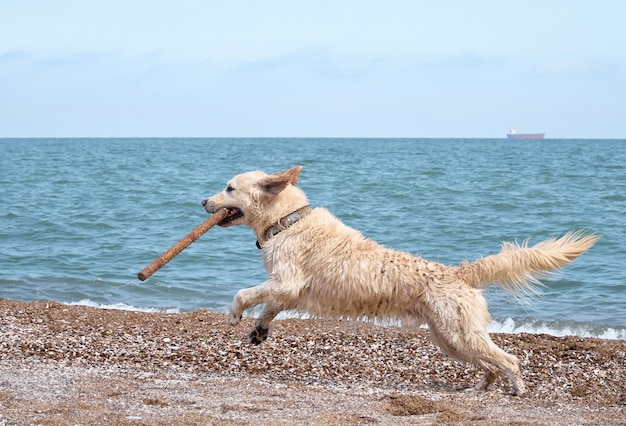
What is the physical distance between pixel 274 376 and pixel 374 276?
5.38 feet

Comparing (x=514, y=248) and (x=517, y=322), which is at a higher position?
(x=514, y=248)

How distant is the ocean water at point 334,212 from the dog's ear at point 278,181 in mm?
2213

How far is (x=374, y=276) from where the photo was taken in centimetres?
686

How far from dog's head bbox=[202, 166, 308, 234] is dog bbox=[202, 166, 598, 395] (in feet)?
0.03

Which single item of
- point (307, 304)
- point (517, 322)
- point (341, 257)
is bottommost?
A: point (517, 322)

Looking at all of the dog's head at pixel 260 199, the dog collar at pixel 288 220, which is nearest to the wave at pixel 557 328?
the dog collar at pixel 288 220

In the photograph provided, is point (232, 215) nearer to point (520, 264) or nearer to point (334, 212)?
point (520, 264)

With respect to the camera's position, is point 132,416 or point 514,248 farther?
point 514,248

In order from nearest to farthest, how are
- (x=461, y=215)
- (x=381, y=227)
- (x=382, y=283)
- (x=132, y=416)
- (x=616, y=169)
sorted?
(x=132, y=416) → (x=382, y=283) → (x=381, y=227) → (x=461, y=215) → (x=616, y=169)

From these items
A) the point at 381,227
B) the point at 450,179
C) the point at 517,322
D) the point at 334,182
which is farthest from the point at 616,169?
the point at 517,322

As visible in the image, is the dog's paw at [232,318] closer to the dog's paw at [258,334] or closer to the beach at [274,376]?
the dog's paw at [258,334]

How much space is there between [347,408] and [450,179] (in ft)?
101

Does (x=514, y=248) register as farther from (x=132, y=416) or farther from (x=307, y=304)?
(x=132, y=416)

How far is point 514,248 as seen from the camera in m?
7.05
